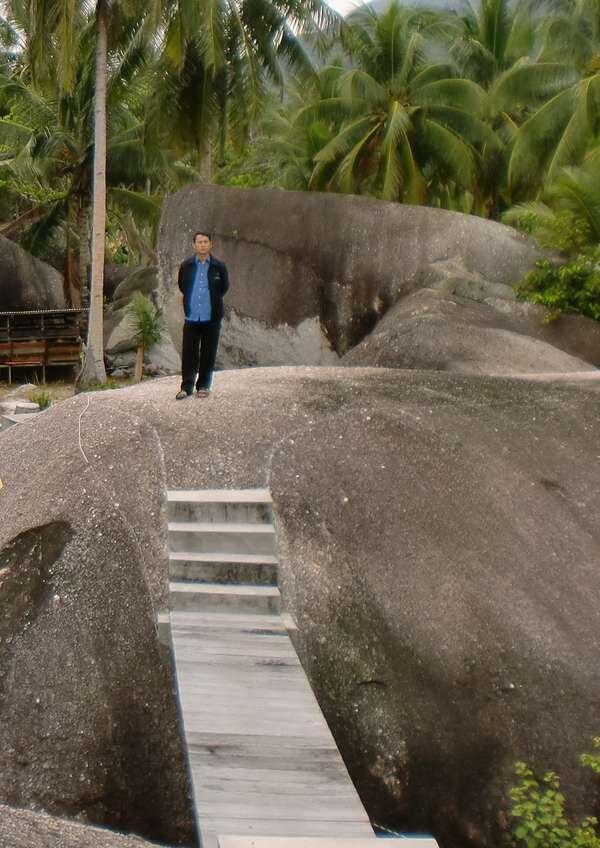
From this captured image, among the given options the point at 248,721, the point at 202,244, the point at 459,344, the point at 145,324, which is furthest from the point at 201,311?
the point at 145,324

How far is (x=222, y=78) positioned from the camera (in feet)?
95.1

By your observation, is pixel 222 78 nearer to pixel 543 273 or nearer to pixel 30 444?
pixel 543 273

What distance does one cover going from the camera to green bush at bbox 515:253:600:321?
18.4m

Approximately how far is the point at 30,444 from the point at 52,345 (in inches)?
929

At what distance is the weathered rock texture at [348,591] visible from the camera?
31.9 feet

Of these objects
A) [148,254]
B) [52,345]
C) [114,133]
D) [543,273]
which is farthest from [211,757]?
[148,254]

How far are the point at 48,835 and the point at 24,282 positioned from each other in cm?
3442

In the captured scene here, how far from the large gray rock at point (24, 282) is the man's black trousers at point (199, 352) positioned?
27.2 m

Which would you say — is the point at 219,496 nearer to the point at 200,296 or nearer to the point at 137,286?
the point at 200,296

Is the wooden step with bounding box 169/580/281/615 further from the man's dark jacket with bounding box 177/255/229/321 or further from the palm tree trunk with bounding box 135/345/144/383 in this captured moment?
the palm tree trunk with bounding box 135/345/144/383

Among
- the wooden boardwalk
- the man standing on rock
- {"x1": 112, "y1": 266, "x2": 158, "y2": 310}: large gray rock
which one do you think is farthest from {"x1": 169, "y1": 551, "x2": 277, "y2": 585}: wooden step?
{"x1": 112, "y1": 266, "x2": 158, "y2": 310}: large gray rock

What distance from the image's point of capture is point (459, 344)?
670 inches

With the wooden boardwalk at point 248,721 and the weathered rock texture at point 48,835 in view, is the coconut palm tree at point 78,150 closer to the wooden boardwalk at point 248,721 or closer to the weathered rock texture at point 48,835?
the wooden boardwalk at point 248,721

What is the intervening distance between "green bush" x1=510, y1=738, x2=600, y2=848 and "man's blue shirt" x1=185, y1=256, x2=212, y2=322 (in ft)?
17.8
